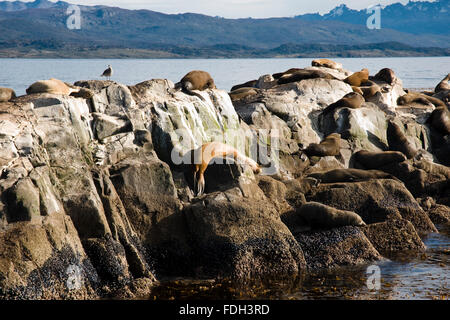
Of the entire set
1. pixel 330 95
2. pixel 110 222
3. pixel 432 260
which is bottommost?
pixel 432 260

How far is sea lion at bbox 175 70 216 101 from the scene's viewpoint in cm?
1497

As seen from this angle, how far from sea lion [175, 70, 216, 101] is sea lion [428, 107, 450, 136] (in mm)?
8374

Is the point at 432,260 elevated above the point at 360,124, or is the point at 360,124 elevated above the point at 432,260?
the point at 360,124

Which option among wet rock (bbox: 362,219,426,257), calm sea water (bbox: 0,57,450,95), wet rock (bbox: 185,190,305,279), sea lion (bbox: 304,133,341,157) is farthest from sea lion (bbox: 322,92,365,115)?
calm sea water (bbox: 0,57,450,95)

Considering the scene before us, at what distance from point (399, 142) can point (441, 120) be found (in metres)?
2.66

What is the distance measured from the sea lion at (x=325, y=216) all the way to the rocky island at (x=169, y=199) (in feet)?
0.07

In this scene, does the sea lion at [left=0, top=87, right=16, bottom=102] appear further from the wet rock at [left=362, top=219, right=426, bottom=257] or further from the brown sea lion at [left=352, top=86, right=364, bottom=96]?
the brown sea lion at [left=352, top=86, right=364, bottom=96]

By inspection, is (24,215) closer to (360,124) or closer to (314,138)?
(314,138)

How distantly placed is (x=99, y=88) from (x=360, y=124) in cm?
815

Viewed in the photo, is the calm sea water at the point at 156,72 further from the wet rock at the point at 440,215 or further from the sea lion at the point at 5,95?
the wet rock at the point at 440,215

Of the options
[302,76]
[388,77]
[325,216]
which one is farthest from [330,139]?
[388,77]

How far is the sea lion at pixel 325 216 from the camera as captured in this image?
39.7 ft

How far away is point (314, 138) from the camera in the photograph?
1747cm
